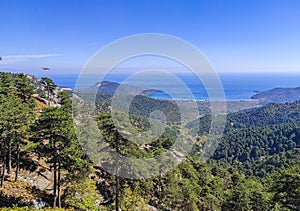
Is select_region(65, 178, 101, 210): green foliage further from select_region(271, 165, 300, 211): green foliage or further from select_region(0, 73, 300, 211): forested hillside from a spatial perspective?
select_region(271, 165, 300, 211): green foliage

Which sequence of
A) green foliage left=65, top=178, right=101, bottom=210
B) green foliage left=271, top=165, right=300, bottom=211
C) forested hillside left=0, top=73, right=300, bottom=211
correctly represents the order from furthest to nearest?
green foliage left=65, top=178, right=101, bottom=210 < green foliage left=271, top=165, right=300, bottom=211 < forested hillside left=0, top=73, right=300, bottom=211

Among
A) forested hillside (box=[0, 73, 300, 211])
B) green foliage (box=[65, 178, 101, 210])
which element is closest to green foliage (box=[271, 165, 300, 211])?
forested hillside (box=[0, 73, 300, 211])

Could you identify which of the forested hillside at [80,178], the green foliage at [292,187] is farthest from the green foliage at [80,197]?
the green foliage at [292,187]

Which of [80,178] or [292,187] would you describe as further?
[80,178]

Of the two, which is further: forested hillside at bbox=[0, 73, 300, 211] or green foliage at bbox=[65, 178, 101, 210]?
green foliage at bbox=[65, 178, 101, 210]

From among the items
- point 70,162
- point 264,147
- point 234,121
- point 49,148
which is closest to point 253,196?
point 70,162

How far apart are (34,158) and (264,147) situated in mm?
112796

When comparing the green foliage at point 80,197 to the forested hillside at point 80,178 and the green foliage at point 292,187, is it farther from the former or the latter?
the green foliage at point 292,187

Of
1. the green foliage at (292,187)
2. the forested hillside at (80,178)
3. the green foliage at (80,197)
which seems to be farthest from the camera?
the green foliage at (80,197)

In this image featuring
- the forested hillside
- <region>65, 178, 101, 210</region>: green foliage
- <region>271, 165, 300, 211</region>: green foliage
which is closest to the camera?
the forested hillside

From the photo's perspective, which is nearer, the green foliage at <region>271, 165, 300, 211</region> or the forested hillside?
the forested hillside

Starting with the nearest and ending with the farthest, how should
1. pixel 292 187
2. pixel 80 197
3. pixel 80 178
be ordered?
1. pixel 292 187
2. pixel 80 178
3. pixel 80 197

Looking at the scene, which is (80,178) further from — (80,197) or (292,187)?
(292,187)

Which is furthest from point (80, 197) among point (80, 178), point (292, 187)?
point (292, 187)
